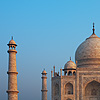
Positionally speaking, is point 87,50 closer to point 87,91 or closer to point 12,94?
point 87,91

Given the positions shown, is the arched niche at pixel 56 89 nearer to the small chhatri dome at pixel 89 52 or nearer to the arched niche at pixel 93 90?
the arched niche at pixel 93 90

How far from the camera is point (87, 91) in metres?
40.4

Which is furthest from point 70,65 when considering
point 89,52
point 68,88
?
point 68,88

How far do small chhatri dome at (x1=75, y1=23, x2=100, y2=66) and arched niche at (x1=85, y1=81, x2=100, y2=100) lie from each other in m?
3.10

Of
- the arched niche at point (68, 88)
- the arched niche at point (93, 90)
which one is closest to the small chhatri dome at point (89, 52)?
the arched niche at point (93, 90)

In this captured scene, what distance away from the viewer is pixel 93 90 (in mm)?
40500

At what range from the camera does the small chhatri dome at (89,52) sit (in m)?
42.4

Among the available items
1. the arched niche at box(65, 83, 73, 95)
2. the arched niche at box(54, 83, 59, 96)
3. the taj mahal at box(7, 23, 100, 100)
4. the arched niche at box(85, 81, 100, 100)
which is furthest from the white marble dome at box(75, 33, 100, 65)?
the arched niche at box(54, 83, 59, 96)

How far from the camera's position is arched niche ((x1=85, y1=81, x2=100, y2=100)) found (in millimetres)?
40094

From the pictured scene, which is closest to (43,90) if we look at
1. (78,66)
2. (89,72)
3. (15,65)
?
(78,66)

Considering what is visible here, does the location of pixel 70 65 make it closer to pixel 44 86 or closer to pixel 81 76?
pixel 81 76

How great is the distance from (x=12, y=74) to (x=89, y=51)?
1294 cm

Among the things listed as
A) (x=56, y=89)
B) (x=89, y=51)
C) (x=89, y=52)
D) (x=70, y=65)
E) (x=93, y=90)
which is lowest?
(x=93, y=90)

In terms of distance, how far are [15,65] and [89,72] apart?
10.1 meters
